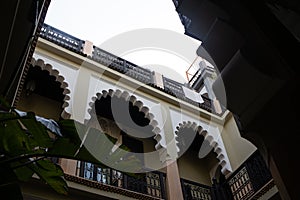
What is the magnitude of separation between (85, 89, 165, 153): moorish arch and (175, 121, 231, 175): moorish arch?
2.68ft

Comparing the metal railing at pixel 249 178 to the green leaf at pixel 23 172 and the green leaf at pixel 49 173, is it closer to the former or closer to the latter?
the green leaf at pixel 49 173

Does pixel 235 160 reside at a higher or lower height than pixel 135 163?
lower

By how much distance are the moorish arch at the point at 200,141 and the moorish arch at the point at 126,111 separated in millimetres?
816

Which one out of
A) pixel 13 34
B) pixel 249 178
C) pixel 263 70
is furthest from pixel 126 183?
pixel 263 70

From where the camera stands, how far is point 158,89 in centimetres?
987

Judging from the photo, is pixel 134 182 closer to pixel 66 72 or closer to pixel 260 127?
pixel 66 72

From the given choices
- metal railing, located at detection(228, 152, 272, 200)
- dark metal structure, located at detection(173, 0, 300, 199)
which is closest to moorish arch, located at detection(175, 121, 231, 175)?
metal railing, located at detection(228, 152, 272, 200)

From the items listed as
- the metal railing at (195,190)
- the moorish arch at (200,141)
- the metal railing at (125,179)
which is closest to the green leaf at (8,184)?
Answer: the metal railing at (125,179)

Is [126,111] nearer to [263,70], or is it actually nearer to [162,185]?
[162,185]

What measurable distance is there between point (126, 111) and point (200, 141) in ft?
9.39

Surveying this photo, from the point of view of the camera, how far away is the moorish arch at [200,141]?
9.76 metres

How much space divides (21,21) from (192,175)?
8.13 meters

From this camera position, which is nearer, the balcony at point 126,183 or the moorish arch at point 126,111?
the balcony at point 126,183

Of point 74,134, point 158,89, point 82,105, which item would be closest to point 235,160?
point 158,89
